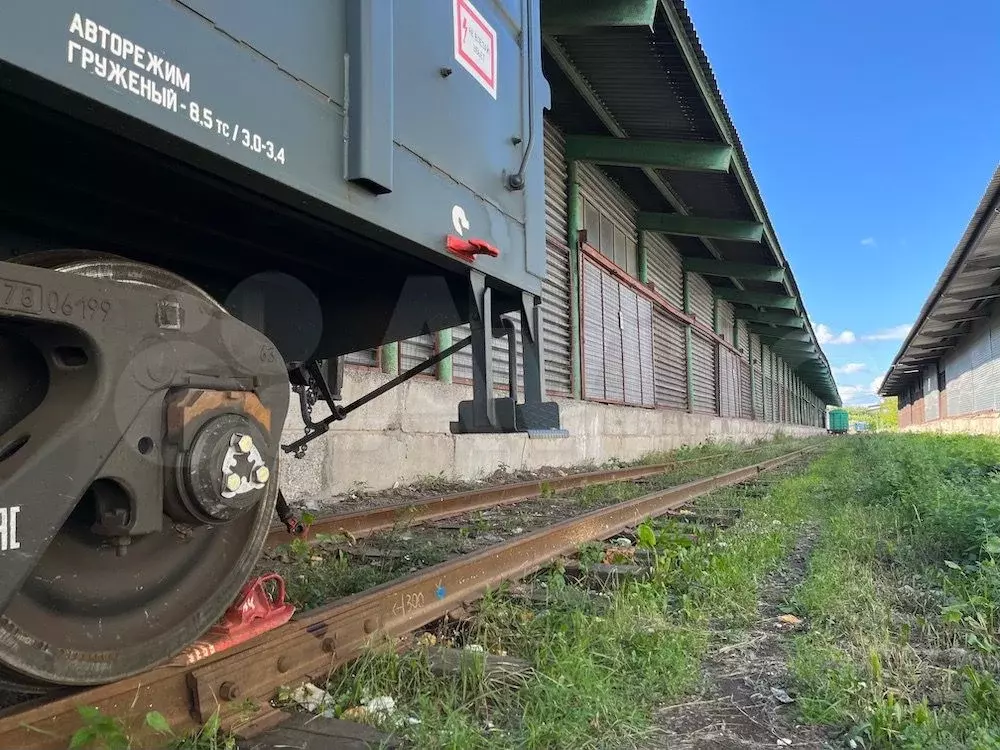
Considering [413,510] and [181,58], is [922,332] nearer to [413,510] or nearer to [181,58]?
[413,510]

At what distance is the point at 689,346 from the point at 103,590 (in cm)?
2251

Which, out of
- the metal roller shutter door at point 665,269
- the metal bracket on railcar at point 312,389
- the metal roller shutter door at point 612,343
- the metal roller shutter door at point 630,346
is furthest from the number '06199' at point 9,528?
the metal roller shutter door at point 665,269

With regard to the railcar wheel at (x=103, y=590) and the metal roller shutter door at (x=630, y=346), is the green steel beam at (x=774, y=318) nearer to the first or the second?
the metal roller shutter door at (x=630, y=346)

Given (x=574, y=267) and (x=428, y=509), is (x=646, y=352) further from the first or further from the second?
(x=428, y=509)

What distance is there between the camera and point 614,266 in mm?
15797

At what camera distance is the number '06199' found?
4.83ft

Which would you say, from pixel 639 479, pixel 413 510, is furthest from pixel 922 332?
pixel 413 510

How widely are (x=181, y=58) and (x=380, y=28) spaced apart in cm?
86

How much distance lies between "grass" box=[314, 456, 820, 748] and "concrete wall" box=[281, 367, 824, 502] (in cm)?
331

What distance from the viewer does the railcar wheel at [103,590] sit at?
1.72m

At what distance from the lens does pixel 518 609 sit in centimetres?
330

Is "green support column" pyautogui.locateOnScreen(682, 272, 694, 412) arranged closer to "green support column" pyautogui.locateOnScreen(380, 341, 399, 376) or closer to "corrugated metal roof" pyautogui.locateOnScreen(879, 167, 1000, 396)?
"corrugated metal roof" pyautogui.locateOnScreen(879, 167, 1000, 396)

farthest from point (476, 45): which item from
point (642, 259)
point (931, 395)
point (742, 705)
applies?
point (931, 395)

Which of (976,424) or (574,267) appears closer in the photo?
(574,267)
